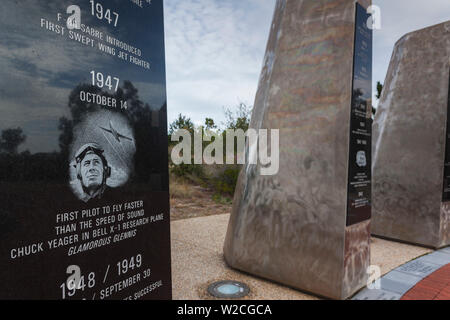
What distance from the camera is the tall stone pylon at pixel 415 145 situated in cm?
546

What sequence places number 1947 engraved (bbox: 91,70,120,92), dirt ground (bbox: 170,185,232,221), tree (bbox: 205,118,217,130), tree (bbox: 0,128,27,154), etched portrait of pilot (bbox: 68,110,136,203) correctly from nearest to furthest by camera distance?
tree (bbox: 0,128,27,154)
etched portrait of pilot (bbox: 68,110,136,203)
number 1947 engraved (bbox: 91,70,120,92)
dirt ground (bbox: 170,185,232,221)
tree (bbox: 205,118,217,130)

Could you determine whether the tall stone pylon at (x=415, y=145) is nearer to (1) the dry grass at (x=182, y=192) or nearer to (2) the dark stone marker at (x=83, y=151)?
(2) the dark stone marker at (x=83, y=151)

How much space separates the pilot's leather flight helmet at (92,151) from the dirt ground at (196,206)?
214 inches

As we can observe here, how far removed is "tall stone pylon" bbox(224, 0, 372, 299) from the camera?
3277 mm

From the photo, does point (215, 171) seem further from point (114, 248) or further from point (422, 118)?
point (114, 248)

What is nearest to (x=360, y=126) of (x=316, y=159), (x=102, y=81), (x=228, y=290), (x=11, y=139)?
(x=316, y=159)

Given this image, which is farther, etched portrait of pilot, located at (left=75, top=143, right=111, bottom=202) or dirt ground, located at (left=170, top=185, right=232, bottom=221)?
dirt ground, located at (left=170, top=185, right=232, bottom=221)

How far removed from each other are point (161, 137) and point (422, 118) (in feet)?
17.2

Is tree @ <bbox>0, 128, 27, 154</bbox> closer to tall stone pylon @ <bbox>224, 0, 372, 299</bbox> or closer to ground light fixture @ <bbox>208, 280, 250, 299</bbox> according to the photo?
ground light fixture @ <bbox>208, 280, 250, 299</bbox>

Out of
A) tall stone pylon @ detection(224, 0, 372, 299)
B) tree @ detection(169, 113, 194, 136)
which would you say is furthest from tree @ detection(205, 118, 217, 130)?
tall stone pylon @ detection(224, 0, 372, 299)

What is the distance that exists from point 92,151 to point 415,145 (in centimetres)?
→ 584

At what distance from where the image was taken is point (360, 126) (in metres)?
3.41

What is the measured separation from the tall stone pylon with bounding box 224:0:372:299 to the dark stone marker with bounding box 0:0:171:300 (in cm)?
144

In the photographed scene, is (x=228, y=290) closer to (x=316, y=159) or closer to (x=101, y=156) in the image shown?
(x=316, y=159)
